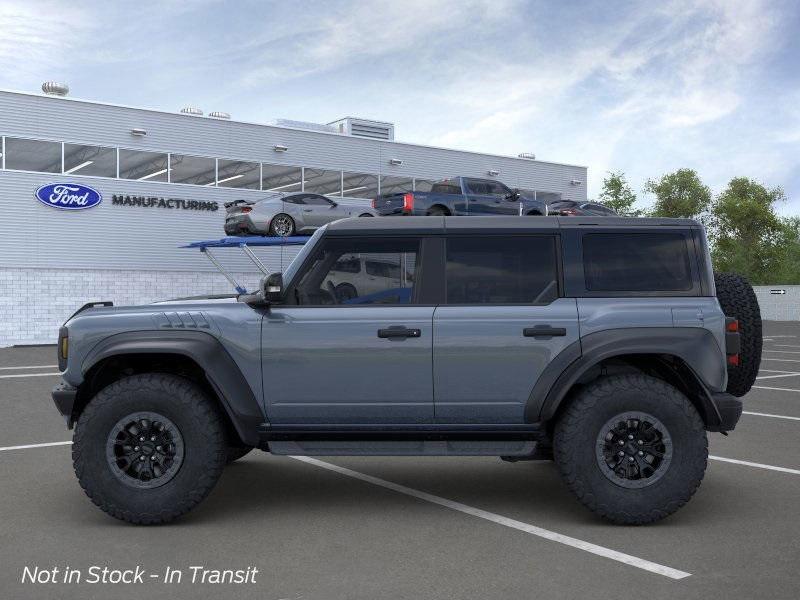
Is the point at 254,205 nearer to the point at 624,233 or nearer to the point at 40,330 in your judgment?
the point at 40,330

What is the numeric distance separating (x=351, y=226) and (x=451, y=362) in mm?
1138

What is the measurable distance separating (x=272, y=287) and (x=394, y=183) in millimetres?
31867

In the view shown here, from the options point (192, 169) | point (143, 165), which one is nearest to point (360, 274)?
point (143, 165)

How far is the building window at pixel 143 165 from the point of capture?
3116cm

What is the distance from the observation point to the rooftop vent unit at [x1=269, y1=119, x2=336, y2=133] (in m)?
35.4

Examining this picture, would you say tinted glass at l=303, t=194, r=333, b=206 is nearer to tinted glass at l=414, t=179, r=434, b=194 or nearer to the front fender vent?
tinted glass at l=414, t=179, r=434, b=194

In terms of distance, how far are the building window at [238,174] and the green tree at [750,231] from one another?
2039 inches

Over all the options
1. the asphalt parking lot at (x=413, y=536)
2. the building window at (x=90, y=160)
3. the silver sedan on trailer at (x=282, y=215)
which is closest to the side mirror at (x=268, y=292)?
the asphalt parking lot at (x=413, y=536)

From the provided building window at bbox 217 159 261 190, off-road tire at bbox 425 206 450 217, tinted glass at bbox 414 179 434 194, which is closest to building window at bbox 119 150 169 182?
building window at bbox 217 159 261 190

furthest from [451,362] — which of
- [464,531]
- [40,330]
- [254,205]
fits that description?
[40,330]

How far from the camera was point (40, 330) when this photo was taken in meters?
29.8

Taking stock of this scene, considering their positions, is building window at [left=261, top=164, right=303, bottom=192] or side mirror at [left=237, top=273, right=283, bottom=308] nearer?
side mirror at [left=237, top=273, right=283, bottom=308]

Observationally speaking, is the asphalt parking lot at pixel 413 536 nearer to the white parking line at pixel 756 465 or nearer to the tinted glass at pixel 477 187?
the white parking line at pixel 756 465

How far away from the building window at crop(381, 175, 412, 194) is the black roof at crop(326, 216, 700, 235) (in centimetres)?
3104
